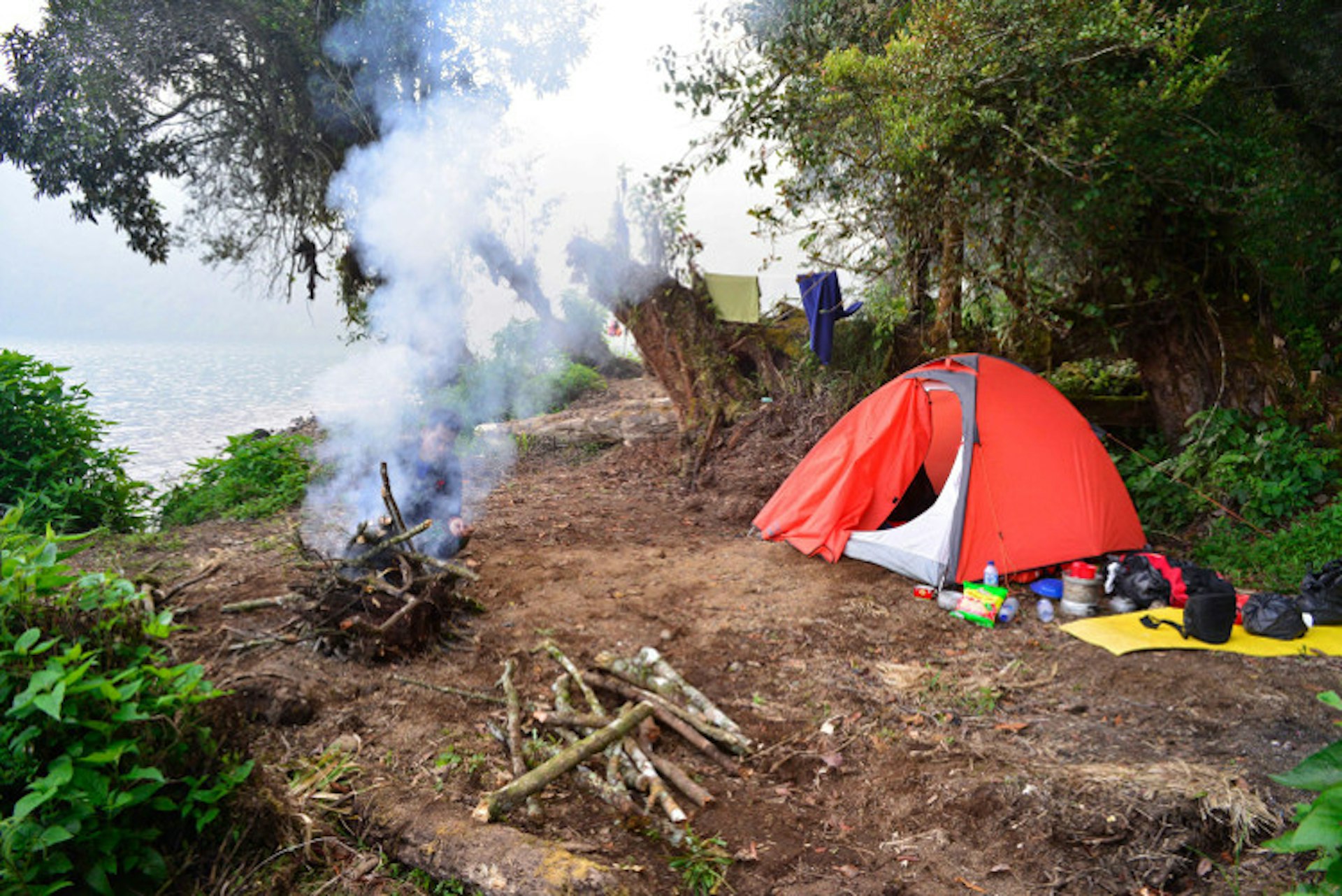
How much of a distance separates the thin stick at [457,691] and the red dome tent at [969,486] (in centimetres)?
325

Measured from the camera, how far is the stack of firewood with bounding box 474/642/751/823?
3105mm

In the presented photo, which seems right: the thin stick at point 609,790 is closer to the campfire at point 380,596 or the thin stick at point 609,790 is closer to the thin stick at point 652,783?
the thin stick at point 652,783

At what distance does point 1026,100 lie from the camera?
6.12m

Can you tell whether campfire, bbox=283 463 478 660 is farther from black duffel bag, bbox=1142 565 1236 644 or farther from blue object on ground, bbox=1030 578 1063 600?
black duffel bag, bbox=1142 565 1236 644

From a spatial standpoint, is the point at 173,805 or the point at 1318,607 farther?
the point at 1318,607

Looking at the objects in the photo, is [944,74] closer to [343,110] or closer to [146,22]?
[343,110]

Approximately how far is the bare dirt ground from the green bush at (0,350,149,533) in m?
1.39

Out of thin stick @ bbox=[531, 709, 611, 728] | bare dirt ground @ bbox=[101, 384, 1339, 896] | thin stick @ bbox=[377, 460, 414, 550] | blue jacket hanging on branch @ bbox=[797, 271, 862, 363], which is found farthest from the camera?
blue jacket hanging on branch @ bbox=[797, 271, 862, 363]

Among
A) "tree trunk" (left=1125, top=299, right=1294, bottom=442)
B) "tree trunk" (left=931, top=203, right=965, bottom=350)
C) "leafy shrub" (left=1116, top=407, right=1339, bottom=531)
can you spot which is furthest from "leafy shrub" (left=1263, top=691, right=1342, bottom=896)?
"tree trunk" (left=1125, top=299, right=1294, bottom=442)

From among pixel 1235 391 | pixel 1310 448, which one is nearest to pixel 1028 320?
pixel 1235 391

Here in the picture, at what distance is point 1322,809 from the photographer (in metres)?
1.52

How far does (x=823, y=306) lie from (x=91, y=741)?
793 cm

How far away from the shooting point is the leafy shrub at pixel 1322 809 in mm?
1481

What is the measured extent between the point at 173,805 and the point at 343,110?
10.2 metres
